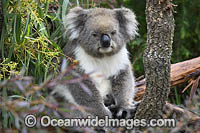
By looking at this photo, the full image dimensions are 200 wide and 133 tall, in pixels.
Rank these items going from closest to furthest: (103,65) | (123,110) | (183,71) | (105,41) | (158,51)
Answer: (158,51) → (105,41) → (103,65) → (123,110) → (183,71)

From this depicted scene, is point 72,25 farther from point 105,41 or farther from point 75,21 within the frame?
point 105,41

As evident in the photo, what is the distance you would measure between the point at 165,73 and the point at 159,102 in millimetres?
273

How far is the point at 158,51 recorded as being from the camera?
105 inches

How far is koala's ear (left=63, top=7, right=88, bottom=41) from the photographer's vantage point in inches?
139

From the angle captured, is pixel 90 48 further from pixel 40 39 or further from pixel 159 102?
pixel 159 102

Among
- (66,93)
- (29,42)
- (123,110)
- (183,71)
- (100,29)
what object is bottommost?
(123,110)

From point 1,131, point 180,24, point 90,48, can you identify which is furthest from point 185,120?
point 180,24

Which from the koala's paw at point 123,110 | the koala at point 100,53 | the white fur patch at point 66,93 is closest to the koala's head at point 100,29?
the koala at point 100,53

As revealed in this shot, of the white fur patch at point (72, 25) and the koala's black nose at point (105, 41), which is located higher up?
the white fur patch at point (72, 25)

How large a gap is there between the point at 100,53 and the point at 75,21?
1.51ft

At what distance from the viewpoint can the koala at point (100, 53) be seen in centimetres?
338

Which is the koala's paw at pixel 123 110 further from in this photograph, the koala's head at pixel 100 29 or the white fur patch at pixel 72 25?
the white fur patch at pixel 72 25

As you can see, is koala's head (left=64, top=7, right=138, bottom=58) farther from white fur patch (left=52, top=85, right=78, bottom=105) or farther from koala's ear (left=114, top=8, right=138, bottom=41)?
white fur patch (left=52, top=85, right=78, bottom=105)

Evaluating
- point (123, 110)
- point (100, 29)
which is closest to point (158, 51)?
point (100, 29)
